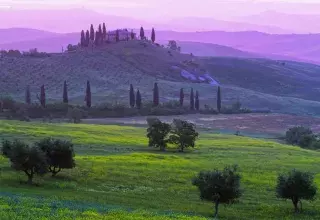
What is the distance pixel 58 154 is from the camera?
181ft

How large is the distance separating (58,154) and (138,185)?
868cm

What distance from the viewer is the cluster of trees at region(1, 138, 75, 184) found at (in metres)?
51.1

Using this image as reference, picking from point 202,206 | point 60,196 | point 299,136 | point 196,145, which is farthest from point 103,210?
point 299,136

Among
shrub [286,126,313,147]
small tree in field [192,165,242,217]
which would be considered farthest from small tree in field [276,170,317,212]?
shrub [286,126,313,147]

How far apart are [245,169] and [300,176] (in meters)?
21.5

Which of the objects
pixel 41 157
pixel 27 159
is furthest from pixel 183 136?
pixel 27 159

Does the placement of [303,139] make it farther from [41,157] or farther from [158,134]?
[41,157]

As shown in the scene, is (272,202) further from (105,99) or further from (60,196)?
(105,99)

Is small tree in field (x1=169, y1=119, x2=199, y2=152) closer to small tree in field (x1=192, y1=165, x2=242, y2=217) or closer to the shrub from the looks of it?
the shrub

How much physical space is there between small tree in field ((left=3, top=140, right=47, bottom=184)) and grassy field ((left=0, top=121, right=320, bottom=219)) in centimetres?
124

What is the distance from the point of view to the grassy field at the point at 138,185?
36.2 m

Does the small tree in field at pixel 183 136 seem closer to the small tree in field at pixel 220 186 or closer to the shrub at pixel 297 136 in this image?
the shrub at pixel 297 136

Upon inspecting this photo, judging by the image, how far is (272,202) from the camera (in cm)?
4975

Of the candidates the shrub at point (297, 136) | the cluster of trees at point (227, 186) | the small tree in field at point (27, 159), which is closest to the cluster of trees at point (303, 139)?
the shrub at point (297, 136)
